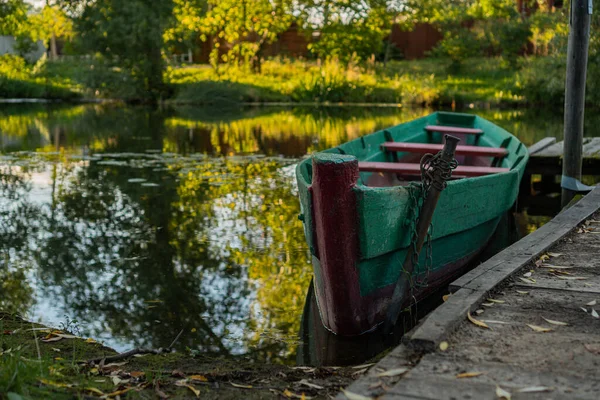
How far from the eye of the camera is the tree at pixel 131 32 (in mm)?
31188

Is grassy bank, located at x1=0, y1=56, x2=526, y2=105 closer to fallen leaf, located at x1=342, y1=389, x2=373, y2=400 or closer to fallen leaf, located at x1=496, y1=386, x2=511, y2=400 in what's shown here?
→ fallen leaf, located at x1=496, y1=386, x2=511, y2=400

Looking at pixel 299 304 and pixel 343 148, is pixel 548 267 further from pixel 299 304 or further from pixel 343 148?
pixel 343 148

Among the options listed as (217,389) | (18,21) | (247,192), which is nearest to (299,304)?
(217,389)

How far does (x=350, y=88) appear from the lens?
101ft

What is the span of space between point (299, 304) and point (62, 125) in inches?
656


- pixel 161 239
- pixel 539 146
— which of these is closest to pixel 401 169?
pixel 161 239

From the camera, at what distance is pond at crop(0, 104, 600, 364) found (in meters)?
6.23

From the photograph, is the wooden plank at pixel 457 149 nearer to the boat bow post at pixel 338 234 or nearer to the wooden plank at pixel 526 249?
the wooden plank at pixel 526 249

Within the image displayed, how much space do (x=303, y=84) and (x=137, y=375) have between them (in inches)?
1089

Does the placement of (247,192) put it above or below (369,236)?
below

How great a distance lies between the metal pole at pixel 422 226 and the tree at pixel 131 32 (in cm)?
2658

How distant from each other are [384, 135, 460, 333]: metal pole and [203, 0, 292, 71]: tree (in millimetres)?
Answer: 28379

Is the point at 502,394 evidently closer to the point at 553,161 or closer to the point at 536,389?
the point at 536,389

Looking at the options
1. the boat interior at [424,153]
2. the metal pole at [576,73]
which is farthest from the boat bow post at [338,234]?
the metal pole at [576,73]
